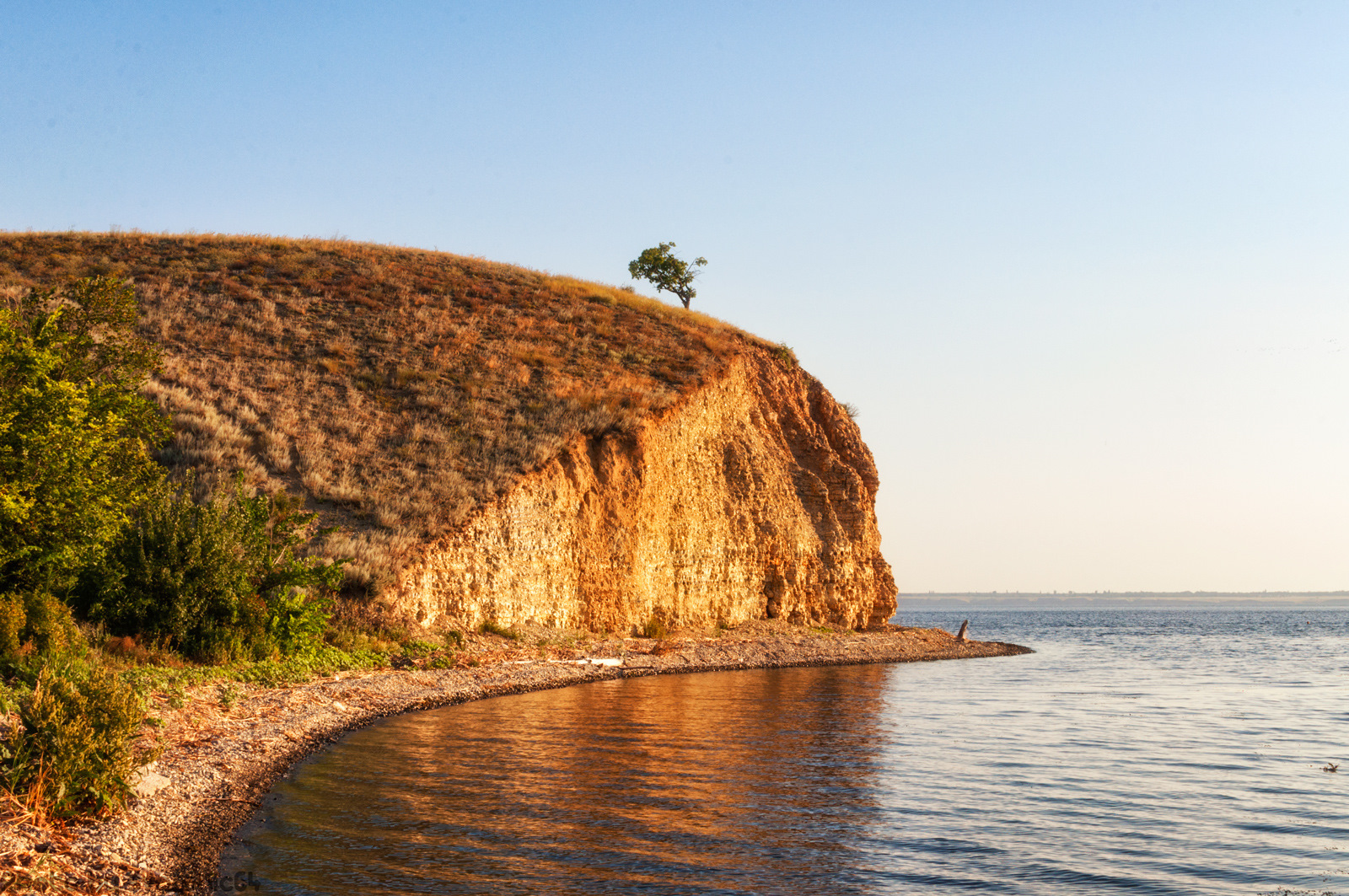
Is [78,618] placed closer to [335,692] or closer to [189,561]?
[189,561]

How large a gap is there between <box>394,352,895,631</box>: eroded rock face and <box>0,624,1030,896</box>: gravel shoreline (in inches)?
90.5

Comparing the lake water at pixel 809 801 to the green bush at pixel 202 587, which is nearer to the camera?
the lake water at pixel 809 801

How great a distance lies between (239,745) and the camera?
15047 mm

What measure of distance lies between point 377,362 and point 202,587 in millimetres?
24690

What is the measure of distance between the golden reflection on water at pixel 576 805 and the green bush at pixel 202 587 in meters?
4.13

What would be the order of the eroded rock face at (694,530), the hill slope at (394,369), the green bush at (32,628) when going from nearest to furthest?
the green bush at (32,628), the eroded rock face at (694,530), the hill slope at (394,369)

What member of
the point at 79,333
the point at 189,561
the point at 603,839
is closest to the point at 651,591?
the point at 189,561

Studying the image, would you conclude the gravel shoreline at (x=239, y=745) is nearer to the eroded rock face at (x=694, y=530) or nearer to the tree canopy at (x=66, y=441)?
the eroded rock face at (x=694, y=530)

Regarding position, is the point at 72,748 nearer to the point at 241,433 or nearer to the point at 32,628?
the point at 32,628

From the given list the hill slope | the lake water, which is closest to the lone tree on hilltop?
the hill slope

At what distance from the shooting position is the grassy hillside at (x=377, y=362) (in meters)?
33.6

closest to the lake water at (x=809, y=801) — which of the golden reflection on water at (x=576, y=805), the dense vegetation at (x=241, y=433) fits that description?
the golden reflection on water at (x=576, y=805)

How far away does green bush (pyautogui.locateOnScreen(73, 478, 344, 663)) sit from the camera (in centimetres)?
2020

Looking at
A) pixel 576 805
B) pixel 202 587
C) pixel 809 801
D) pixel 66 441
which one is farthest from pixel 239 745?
pixel 809 801
